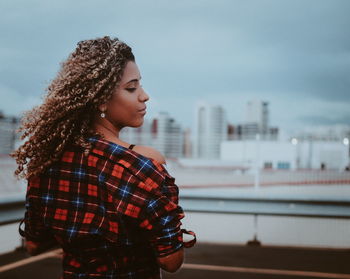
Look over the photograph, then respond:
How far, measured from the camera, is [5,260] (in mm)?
5148

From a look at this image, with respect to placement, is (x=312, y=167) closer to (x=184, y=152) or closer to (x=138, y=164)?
(x=184, y=152)

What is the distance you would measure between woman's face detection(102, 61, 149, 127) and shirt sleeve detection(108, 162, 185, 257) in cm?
24

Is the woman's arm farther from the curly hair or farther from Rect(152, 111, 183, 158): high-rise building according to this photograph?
Rect(152, 111, 183, 158): high-rise building

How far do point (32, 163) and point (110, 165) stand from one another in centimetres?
28

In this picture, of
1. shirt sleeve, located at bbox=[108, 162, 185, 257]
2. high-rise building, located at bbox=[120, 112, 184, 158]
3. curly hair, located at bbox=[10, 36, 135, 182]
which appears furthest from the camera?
high-rise building, located at bbox=[120, 112, 184, 158]

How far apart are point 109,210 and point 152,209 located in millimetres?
131

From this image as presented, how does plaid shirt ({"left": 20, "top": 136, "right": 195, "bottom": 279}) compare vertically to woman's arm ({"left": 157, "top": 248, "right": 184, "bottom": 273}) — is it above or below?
above

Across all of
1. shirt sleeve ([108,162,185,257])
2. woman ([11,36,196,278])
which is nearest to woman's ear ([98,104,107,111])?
woman ([11,36,196,278])

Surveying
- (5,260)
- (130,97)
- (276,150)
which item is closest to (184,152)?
(276,150)

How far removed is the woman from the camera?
1.18m

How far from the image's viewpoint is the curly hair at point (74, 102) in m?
1.29

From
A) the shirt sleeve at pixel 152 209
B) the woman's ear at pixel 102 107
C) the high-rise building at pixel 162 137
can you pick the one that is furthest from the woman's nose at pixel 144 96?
the high-rise building at pixel 162 137

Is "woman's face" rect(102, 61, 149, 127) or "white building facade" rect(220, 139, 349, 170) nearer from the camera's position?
"woman's face" rect(102, 61, 149, 127)

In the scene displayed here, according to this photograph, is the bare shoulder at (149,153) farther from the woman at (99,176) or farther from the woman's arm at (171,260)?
the woman's arm at (171,260)
